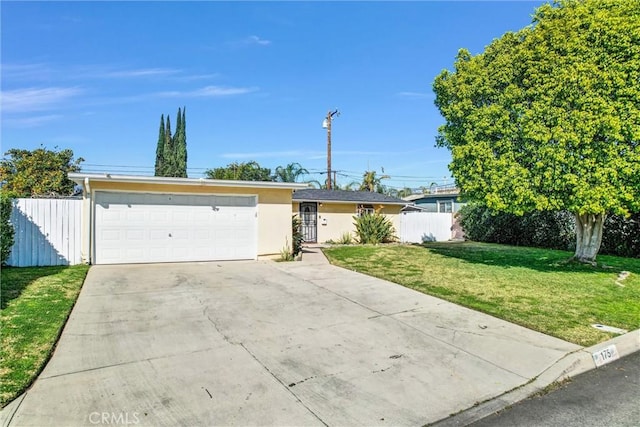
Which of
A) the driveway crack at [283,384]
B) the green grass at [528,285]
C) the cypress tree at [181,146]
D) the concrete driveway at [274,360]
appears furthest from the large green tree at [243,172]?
the driveway crack at [283,384]

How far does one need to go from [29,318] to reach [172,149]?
36.3 meters

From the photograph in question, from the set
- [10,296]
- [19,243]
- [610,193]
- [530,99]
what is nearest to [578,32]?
[530,99]

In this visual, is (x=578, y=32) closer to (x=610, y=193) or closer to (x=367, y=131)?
(x=610, y=193)

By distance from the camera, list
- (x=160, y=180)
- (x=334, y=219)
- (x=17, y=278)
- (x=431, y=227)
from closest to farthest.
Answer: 1. (x=17, y=278)
2. (x=160, y=180)
3. (x=334, y=219)
4. (x=431, y=227)

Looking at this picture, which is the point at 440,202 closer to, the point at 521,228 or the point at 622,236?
the point at 521,228

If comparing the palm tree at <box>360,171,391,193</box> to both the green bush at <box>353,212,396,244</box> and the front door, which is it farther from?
the front door

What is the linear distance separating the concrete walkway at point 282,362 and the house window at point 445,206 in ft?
70.1

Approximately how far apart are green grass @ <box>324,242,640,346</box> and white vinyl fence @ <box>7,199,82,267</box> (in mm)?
7965

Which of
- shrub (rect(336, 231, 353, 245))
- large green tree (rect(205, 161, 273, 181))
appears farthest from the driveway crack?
large green tree (rect(205, 161, 273, 181))

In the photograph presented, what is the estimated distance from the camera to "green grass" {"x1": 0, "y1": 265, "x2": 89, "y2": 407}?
3.68 metres

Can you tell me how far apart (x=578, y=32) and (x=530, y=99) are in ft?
6.11

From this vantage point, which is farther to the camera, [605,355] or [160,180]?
[160,180]

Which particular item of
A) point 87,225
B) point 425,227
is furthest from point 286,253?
point 425,227

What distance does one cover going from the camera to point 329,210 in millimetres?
19625
